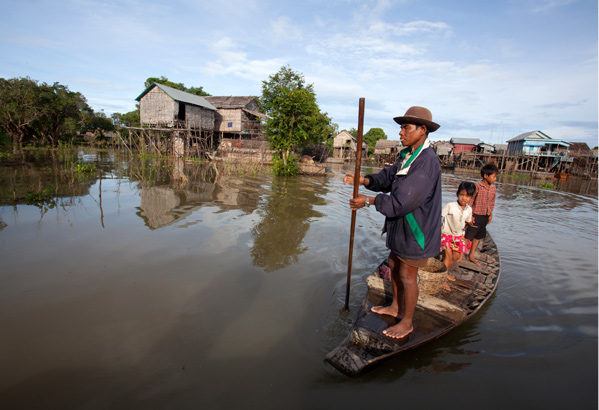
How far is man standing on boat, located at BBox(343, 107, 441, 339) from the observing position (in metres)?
2.44

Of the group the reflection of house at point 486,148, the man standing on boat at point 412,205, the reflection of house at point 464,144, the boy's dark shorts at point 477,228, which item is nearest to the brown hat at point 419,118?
the man standing on boat at point 412,205

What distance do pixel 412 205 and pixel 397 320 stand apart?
136 cm

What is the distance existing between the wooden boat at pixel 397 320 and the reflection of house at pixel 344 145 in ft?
121

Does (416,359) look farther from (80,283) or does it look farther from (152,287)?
(80,283)

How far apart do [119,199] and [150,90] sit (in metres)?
19.0

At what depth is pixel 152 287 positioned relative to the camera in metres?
3.94

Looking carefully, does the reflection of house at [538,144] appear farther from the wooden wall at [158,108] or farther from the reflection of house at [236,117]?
the wooden wall at [158,108]

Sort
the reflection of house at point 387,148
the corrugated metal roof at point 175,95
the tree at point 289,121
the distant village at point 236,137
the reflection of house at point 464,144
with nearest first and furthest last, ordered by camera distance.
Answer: the tree at point 289,121
the corrugated metal roof at point 175,95
the distant village at point 236,137
the reflection of house at point 464,144
the reflection of house at point 387,148

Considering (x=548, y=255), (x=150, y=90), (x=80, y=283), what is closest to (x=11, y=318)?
(x=80, y=283)

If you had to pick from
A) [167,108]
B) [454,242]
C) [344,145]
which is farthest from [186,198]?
[344,145]

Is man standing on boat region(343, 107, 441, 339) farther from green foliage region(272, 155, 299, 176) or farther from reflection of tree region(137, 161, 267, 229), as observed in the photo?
green foliage region(272, 155, 299, 176)

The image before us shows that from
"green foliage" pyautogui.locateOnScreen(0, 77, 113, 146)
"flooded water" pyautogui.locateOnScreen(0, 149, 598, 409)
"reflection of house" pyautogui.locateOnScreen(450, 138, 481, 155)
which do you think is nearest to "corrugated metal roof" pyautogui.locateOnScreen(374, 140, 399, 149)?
"reflection of house" pyautogui.locateOnScreen(450, 138, 481, 155)

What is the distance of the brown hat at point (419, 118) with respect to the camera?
8.34 ft

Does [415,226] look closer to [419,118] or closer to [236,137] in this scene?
[419,118]
